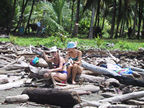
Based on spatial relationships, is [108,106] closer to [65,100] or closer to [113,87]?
[65,100]

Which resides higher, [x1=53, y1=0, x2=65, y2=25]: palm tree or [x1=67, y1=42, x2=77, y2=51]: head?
[x1=53, y1=0, x2=65, y2=25]: palm tree

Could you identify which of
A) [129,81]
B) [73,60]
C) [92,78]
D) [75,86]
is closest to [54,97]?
[75,86]

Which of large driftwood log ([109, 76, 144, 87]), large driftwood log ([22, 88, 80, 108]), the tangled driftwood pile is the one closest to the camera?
large driftwood log ([22, 88, 80, 108])

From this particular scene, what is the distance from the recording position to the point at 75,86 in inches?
256

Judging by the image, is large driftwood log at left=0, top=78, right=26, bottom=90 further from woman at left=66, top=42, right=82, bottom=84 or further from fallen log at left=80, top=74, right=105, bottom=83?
fallen log at left=80, top=74, right=105, bottom=83

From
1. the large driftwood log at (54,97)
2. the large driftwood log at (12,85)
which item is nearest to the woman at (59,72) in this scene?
the large driftwood log at (12,85)

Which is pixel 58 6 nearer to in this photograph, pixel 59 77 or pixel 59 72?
pixel 59 72

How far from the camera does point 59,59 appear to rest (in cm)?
691

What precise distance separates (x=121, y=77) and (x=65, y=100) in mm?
2472

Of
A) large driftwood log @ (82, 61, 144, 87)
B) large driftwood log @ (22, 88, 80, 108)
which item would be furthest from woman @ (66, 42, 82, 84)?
large driftwood log @ (22, 88, 80, 108)

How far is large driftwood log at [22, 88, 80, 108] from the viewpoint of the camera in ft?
17.0

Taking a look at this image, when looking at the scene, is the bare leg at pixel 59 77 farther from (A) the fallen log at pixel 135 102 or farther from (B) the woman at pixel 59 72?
(A) the fallen log at pixel 135 102

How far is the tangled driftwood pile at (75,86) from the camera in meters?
5.27

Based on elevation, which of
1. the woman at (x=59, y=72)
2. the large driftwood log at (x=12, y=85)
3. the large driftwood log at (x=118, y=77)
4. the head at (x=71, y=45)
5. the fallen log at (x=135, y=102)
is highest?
the head at (x=71, y=45)
